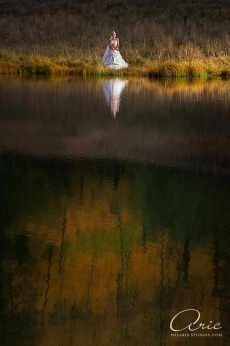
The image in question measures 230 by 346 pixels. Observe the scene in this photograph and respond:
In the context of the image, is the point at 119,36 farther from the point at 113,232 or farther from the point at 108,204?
the point at 113,232

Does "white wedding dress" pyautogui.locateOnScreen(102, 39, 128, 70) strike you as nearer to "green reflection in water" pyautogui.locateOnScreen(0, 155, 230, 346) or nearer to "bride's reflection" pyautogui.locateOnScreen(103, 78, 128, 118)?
"bride's reflection" pyautogui.locateOnScreen(103, 78, 128, 118)

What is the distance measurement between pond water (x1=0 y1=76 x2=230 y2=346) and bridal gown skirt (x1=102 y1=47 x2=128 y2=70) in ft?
42.9

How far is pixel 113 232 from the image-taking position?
7.70 meters

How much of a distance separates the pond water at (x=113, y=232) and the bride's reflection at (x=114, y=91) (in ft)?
8.88

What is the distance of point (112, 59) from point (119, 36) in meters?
9.11

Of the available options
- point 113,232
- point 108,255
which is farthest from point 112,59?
point 108,255

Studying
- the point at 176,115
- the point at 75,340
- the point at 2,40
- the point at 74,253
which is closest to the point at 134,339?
the point at 75,340

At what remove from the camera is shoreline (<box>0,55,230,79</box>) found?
28.0 metres

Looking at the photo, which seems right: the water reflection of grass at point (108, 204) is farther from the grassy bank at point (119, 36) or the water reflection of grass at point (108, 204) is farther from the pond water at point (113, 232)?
the grassy bank at point (119, 36)

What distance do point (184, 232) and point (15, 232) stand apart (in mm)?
1361

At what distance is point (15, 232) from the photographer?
7.58m

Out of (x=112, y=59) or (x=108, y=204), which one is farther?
(x=112, y=59)
